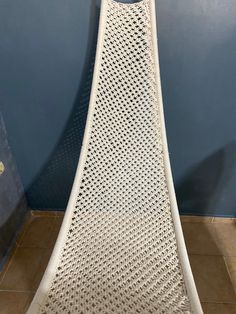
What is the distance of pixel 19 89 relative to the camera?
4.11 feet

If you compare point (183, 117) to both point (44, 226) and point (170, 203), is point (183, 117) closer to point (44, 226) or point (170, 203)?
point (170, 203)

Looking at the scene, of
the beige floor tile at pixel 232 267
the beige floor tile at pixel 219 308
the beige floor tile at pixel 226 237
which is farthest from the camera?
the beige floor tile at pixel 226 237

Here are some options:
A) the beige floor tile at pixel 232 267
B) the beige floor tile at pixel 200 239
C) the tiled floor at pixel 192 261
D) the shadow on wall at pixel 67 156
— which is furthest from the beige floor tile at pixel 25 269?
the beige floor tile at pixel 232 267

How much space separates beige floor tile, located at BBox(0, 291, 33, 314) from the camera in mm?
1178

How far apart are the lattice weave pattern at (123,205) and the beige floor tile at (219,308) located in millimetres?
478

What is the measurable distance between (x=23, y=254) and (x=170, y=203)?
88 centimetres

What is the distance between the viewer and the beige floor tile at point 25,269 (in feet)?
4.16

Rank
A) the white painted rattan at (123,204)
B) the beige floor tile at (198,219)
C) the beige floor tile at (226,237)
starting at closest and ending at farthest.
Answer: the white painted rattan at (123,204) → the beige floor tile at (226,237) → the beige floor tile at (198,219)

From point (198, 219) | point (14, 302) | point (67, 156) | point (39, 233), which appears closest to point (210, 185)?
point (198, 219)

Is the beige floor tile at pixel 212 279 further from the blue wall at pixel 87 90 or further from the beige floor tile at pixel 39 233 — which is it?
the beige floor tile at pixel 39 233

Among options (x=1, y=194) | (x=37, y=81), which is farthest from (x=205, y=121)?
(x=1, y=194)

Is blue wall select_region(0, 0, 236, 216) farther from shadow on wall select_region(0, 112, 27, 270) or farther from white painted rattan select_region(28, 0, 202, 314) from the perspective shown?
white painted rattan select_region(28, 0, 202, 314)

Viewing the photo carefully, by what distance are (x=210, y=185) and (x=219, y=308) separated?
576 mm

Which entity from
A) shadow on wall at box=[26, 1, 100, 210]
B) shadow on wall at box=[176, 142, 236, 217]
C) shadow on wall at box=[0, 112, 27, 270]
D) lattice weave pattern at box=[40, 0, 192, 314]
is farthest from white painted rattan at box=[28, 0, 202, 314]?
shadow on wall at box=[0, 112, 27, 270]
